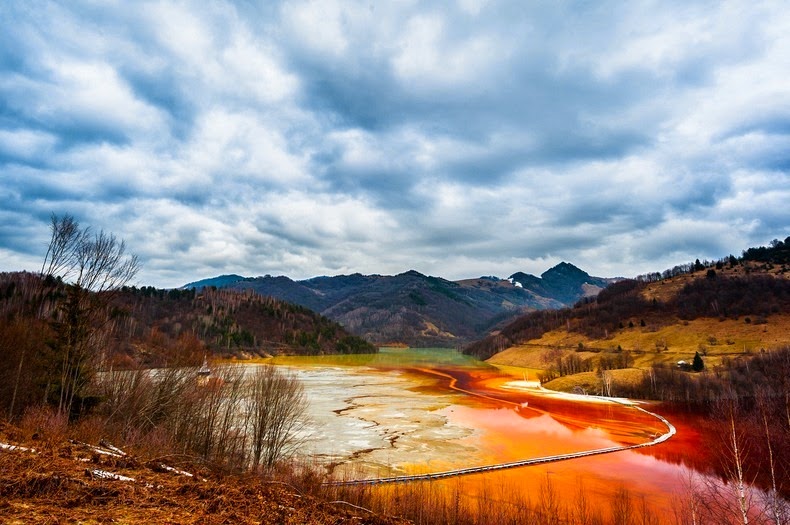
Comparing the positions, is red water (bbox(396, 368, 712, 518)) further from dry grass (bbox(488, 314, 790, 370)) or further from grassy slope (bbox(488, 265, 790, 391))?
dry grass (bbox(488, 314, 790, 370))

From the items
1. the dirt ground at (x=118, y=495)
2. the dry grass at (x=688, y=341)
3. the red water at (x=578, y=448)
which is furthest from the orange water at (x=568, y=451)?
the dry grass at (x=688, y=341)

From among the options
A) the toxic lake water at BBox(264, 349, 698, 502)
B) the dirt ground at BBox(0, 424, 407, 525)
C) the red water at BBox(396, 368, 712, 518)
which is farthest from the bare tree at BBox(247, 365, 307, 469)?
the dirt ground at BBox(0, 424, 407, 525)

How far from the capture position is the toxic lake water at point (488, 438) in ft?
82.2

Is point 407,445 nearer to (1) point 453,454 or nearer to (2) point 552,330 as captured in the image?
(1) point 453,454

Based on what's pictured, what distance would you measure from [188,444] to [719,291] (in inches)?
6188

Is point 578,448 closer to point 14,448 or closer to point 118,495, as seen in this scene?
point 118,495

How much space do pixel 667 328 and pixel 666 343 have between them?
14.5 meters

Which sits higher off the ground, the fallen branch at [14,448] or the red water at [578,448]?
the fallen branch at [14,448]

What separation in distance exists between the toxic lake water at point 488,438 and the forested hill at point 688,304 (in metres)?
69.1

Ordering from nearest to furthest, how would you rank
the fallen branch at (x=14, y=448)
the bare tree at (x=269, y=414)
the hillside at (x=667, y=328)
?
1. the fallen branch at (x=14, y=448)
2. the bare tree at (x=269, y=414)
3. the hillside at (x=667, y=328)

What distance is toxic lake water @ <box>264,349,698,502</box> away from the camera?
82.2 feet

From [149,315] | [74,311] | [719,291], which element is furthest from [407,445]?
[149,315]

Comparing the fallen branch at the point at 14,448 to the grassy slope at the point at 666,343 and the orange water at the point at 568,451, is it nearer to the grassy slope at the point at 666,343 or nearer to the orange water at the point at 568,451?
the orange water at the point at 568,451

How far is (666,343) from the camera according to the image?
97.9m
